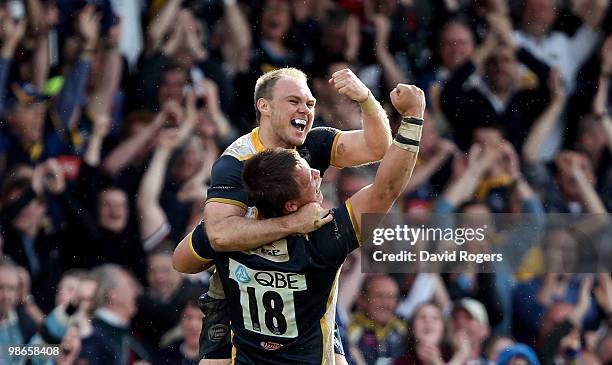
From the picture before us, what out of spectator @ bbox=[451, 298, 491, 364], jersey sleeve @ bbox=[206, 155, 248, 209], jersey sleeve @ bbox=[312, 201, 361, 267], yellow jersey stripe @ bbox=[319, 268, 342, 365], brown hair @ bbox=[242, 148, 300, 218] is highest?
brown hair @ bbox=[242, 148, 300, 218]

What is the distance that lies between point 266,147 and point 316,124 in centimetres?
376

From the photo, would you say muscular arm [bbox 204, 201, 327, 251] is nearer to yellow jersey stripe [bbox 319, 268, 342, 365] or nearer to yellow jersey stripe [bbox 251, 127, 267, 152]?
yellow jersey stripe [bbox 319, 268, 342, 365]

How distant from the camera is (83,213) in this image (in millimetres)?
8742

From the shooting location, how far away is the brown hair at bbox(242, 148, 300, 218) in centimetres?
452

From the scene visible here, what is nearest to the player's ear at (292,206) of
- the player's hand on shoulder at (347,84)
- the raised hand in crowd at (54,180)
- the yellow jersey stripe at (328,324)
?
the yellow jersey stripe at (328,324)

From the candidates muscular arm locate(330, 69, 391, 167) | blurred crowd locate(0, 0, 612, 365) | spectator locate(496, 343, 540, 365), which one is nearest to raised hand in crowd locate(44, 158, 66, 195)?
blurred crowd locate(0, 0, 612, 365)

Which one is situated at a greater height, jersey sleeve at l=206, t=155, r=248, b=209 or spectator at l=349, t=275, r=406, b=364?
jersey sleeve at l=206, t=155, r=248, b=209

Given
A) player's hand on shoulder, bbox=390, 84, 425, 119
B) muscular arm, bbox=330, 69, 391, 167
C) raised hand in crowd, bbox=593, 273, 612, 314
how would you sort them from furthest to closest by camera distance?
raised hand in crowd, bbox=593, 273, 612, 314, muscular arm, bbox=330, 69, 391, 167, player's hand on shoulder, bbox=390, 84, 425, 119

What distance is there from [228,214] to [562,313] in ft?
15.1

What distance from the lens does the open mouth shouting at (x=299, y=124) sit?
540cm

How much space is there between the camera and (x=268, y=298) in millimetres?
4672

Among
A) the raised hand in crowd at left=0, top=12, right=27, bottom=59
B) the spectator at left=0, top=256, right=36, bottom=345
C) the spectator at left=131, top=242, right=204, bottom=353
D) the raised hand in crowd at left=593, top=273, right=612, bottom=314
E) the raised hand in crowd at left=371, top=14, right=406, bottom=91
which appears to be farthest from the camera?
the raised hand in crowd at left=371, top=14, right=406, bottom=91

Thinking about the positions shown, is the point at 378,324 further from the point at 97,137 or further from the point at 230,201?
the point at 230,201

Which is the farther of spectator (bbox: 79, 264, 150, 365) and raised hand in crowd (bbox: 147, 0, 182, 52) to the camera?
raised hand in crowd (bbox: 147, 0, 182, 52)
